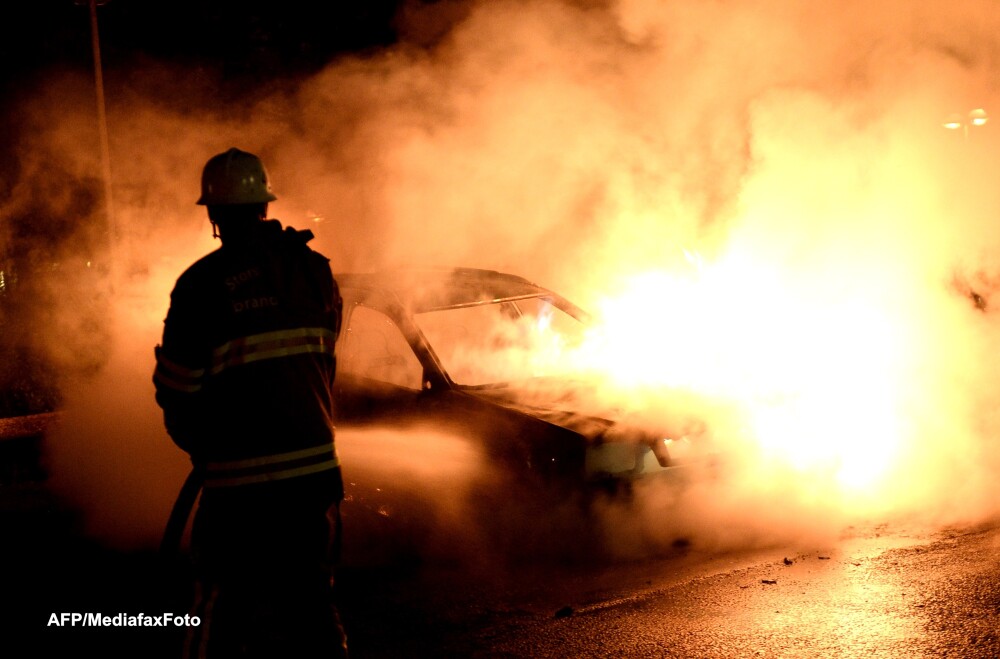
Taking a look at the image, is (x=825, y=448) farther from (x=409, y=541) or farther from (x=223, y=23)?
(x=223, y=23)

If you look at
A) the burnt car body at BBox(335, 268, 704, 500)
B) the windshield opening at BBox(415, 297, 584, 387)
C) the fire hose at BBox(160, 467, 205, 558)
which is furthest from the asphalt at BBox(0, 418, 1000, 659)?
the fire hose at BBox(160, 467, 205, 558)

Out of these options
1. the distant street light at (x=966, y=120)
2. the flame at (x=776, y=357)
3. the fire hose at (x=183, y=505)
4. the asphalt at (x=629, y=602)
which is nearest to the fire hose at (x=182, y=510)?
the fire hose at (x=183, y=505)

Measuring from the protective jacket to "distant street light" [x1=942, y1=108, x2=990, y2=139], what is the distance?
6.77 meters

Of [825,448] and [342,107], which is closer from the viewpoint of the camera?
[825,448]

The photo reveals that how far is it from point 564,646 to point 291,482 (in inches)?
65.7

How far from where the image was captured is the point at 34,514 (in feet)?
21.5

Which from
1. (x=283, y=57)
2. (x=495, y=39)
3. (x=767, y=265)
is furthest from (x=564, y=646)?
(x=283, y=57)

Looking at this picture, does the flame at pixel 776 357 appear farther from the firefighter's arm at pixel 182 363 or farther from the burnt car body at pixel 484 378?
the firefighter's arm at pixel 182 363

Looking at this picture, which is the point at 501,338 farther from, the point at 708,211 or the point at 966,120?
the point at 966,120

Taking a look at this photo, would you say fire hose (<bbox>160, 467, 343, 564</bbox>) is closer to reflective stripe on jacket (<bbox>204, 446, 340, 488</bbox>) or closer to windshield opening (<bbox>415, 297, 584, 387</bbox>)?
reflective stripe on jacket (<bbox>204, 446, 340, 488</bbox>)

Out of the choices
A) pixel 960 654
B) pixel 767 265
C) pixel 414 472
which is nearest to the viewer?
pixel 960 654

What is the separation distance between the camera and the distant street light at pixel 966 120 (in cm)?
837

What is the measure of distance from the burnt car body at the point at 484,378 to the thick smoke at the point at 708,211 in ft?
1.95

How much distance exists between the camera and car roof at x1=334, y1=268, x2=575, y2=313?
591cm
